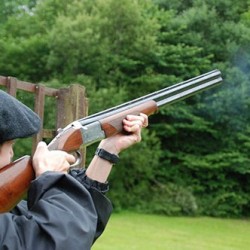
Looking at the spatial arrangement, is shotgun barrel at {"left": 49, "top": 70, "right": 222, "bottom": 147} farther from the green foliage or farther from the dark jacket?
the green foliage

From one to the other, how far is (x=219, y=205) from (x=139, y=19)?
718 cm

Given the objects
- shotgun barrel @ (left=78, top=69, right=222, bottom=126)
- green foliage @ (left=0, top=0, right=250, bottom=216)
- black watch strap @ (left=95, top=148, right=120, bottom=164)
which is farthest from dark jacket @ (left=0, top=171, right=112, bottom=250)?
green foliage @ (left=0, top=0, right=250, bottom=216)

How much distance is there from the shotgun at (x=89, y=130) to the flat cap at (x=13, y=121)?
171mm

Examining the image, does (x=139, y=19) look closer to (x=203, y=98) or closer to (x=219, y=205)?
(x=203, y=98)

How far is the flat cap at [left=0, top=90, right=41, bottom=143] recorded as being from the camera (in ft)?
5.76

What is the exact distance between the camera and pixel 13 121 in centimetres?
177

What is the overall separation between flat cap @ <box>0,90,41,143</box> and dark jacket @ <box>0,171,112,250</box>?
15cm

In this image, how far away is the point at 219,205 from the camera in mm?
21266

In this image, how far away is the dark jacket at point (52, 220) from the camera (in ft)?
5.36

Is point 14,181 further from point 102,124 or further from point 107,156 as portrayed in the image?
point 102,124

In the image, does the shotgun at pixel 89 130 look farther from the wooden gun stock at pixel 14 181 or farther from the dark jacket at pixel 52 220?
the dark jacket at pixel 52 220

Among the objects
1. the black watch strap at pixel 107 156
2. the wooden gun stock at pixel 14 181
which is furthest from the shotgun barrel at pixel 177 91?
the wooden gun stock at pixel 14 181

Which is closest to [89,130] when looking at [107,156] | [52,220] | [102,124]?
[102,124]

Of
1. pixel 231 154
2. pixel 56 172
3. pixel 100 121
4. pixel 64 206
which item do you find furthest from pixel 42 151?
pixel 231 154
